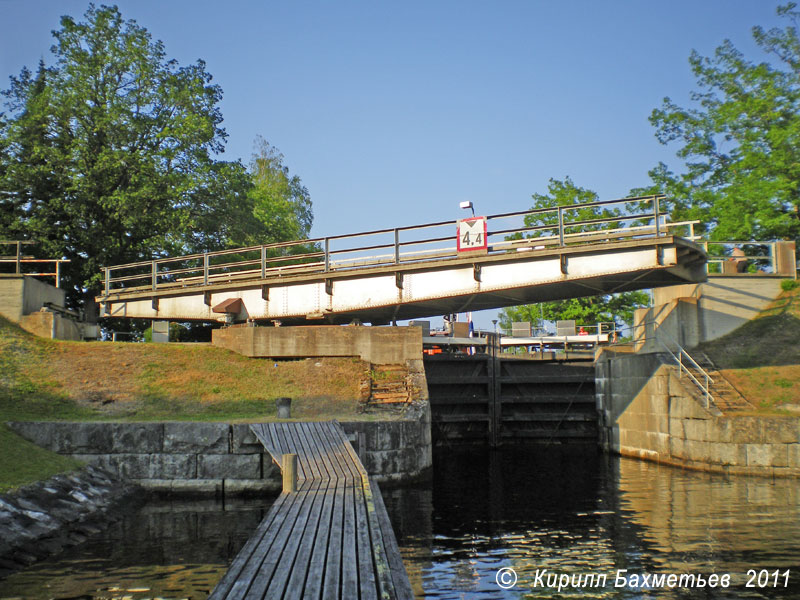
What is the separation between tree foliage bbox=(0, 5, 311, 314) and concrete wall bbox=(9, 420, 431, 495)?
1845 centimetres

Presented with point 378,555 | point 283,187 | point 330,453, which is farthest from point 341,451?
point 283,187

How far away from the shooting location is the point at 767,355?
27.2 metres

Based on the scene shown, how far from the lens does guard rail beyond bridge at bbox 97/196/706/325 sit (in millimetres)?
22578

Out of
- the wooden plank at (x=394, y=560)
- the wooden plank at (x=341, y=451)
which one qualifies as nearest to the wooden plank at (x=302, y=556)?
the wooden plank at (x=394, y=560)


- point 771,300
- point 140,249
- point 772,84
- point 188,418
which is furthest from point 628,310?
point 188,418

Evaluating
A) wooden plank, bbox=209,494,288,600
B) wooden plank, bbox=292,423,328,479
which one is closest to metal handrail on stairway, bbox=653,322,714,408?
wooden plank, bbox=292,423,328,479

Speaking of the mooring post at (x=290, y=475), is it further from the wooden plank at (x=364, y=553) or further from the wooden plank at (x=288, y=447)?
the wooden plank at (x=364, y=553)

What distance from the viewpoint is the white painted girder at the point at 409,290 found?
74.9 feet

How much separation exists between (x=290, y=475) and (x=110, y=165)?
89.3 ft

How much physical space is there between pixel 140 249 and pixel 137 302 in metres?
8.22

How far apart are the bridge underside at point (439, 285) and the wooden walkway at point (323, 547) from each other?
9.75m

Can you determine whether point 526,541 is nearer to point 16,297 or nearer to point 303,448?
point 303,448

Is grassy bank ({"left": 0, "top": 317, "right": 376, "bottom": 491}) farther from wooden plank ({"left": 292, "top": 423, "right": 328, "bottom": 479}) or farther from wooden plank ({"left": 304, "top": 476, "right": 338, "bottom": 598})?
wooden plank ({"left": 304, "top": 476, "right": 338, "bottom": 598})

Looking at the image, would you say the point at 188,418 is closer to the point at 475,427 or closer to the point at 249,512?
the point at 249,512
